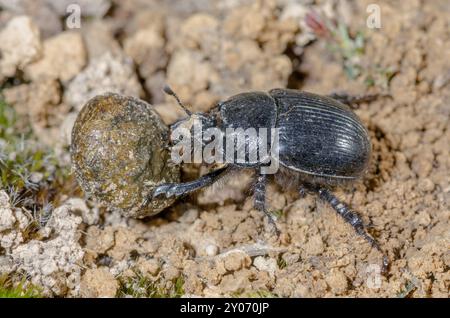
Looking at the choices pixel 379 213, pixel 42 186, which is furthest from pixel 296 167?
pixel 42 186

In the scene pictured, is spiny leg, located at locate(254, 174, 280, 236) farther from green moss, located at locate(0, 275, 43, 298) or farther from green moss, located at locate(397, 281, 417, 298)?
green moss, located at locate(0, 275, 43, 298)

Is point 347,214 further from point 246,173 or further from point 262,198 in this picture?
point 246,173

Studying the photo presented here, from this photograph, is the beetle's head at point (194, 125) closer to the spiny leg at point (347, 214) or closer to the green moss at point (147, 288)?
the spiny leg at point (347, 214)

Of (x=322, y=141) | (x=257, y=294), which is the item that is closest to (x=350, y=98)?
(x=322, y=141)

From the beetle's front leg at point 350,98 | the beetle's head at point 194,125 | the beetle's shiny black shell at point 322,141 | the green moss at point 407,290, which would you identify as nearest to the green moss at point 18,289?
the beetle's head at point 194,125

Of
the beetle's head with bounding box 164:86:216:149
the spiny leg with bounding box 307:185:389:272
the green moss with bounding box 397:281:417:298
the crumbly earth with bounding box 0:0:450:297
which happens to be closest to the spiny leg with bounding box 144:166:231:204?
the crumbly earth with bounding box 0:0:450:297
